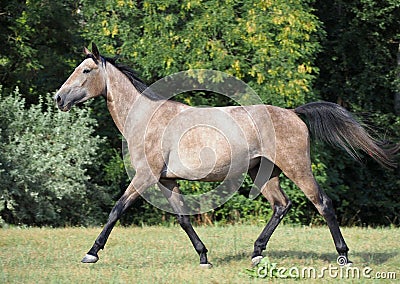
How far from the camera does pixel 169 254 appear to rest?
27.8ft

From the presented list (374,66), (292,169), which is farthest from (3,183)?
(374,66)

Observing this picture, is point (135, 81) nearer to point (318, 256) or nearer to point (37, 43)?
point (318, 256)

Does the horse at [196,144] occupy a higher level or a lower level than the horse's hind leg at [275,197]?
higher

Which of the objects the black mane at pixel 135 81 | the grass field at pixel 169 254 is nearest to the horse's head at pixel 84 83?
the black mane at pixel 135 81

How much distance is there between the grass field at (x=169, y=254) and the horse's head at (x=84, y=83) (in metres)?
1.85

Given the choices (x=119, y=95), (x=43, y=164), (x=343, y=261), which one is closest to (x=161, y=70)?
(x=43, y=164)

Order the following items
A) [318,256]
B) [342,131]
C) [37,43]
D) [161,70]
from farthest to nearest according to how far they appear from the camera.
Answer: [37,43]
[161,70]
[318,256]
[342,131]

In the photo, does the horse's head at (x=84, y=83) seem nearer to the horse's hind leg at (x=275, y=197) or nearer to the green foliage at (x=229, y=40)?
the horse's hind leg at (x=275, y=197)

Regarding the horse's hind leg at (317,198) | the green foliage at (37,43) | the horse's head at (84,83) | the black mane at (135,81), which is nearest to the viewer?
the horse's hind leg at (317,198)

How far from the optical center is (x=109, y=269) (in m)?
7.31

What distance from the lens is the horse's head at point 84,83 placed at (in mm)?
7762

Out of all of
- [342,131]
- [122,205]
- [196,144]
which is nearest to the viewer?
[122,205]

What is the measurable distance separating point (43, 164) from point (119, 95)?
7150 mm

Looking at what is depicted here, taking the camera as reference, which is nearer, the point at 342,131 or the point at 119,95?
the point at 119,95
